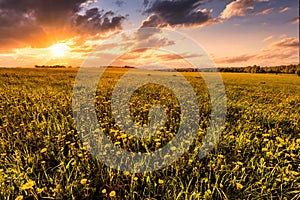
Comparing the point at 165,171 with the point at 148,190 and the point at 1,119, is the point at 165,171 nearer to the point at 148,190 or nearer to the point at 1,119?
the point at 148,190

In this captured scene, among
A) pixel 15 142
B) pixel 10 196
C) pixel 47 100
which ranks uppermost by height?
pixel 47 100

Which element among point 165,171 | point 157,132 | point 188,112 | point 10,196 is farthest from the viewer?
point 188,112

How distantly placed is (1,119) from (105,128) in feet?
8.52

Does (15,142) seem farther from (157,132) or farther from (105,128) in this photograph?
(157,132)

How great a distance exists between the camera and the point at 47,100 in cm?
691

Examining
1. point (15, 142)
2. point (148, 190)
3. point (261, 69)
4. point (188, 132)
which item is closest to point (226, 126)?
point (188, 132)

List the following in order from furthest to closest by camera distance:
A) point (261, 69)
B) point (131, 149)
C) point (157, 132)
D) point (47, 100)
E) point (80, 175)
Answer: point (261, 69)
point (47, 100)
point (157, 132)
point (131, 149)
point (80, 175)

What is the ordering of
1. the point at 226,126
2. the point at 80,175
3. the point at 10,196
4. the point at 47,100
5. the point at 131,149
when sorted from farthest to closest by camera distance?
1. the point at 47,100
2. the point at 226,126
3. the point at 131,149
4. the point at 80,175
5. the point at 10,196

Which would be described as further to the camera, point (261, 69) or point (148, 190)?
point (261, 69)

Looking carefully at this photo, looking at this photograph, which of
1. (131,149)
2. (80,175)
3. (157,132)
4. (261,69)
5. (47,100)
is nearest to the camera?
A: (80,175)

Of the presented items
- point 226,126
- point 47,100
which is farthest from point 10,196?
point 47,100

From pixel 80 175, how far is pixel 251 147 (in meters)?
2.80

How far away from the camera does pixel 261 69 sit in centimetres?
9050

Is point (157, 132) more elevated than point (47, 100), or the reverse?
point (47, 100)
